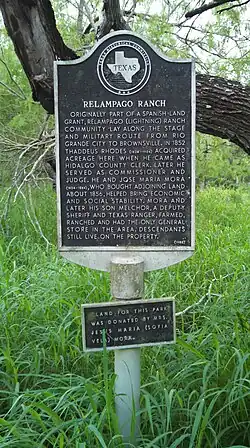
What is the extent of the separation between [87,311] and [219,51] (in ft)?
15.3

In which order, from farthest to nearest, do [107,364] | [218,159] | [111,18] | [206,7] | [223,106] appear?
[218,159]
[206,7]
[111,18]
[223,106]
[107,364]

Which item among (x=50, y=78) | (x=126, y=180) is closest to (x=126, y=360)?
(x=126, y=180)

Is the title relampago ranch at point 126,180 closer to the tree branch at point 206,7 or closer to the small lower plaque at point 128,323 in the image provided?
the small lower plaque at point 128,323

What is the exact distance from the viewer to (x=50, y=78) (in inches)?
136

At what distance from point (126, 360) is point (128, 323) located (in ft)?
0.54

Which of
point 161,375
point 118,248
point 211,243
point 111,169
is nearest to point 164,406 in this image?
point 161,375

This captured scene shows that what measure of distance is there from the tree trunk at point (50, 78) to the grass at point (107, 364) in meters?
1.08

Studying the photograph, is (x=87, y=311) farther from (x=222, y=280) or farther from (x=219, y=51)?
(x=219, y=51)

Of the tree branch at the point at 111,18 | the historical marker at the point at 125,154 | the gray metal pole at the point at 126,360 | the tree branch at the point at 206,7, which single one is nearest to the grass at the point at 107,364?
the gray metal pole at the point at 126,360

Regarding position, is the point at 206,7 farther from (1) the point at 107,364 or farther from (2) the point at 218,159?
(1) the point at 107,364

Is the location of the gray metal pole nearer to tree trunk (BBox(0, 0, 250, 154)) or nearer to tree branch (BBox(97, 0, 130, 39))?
tree trunk (BBox(0, 0, 250, 154))

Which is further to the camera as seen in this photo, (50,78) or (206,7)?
(206,7)

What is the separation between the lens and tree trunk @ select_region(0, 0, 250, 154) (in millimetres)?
3393

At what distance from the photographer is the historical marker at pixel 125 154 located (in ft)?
6.36
